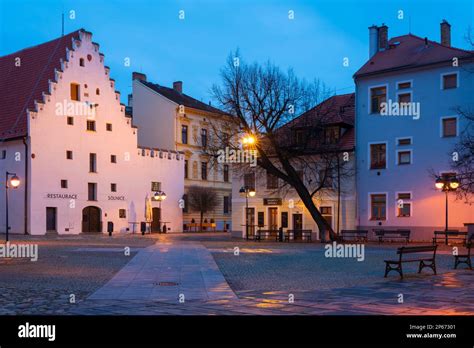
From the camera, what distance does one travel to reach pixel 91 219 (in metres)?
53.3

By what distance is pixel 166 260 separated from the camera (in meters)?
23.9

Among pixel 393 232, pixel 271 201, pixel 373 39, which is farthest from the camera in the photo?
pixel 271 201

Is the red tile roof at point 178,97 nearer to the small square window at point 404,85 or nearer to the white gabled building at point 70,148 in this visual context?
the white gabled building at point 70,148

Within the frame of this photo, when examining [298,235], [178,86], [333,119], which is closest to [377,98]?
[333,119]

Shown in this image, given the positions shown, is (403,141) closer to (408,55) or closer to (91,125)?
(408,55)

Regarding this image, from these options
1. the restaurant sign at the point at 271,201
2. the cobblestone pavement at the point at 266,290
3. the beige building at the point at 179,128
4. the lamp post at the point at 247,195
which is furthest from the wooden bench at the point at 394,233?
the beige building at the point at 179,128

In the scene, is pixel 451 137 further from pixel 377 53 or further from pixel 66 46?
pixel 66 46

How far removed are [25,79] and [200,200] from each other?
20794 mm

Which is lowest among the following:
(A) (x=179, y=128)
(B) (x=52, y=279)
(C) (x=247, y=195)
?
(B) (x=52, y=279)

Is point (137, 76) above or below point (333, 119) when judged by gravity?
above

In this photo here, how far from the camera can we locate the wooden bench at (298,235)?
43.1m

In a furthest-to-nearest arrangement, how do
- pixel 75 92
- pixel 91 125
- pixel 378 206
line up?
1. pixel 91 125
2. pixel 75 92
3. pixel 378 206
